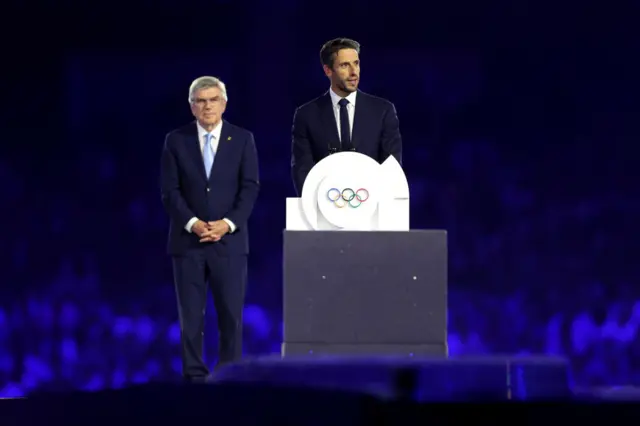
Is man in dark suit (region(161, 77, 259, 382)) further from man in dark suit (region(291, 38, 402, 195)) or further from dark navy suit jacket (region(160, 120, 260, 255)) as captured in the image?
man in dark suit (region(291, 38, 402, 195))

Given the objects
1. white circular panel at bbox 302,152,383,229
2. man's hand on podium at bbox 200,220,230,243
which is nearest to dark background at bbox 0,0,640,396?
man's hand on podium at bbox 200,220,230,243

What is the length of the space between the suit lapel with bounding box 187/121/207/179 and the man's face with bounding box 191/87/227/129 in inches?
2.6

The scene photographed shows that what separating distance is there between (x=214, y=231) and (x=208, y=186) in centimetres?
20

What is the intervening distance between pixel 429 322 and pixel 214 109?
54.3 inches

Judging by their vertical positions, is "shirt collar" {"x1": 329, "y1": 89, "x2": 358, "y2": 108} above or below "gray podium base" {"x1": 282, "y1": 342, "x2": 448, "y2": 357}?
above

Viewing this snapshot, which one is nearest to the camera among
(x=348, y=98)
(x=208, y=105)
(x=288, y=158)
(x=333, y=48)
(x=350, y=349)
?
(x=350, y=349)

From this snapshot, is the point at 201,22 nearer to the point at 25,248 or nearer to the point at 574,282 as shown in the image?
the point at 25,248

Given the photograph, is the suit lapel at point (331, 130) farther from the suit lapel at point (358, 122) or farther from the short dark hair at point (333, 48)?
the short dark hair at point (333, 48)

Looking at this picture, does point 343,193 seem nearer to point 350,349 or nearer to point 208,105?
point 350,349

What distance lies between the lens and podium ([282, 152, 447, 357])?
4.66 meters

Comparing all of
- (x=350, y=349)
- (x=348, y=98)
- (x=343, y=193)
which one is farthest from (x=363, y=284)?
(x=348, y=98)

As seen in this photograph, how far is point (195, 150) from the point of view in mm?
5445

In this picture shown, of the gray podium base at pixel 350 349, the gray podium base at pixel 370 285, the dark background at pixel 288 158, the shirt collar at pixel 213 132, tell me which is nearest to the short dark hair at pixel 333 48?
the shirt collar at pixel 213 132

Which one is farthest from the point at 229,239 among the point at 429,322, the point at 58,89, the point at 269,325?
the point at 58,89
